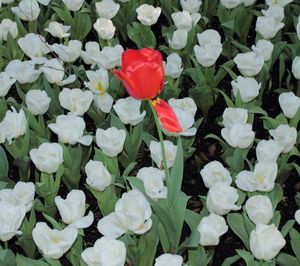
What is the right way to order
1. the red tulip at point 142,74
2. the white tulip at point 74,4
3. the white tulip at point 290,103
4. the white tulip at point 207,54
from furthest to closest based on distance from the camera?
the white tulip at point 74,4 < the white tulip at point 207,54 < the white tulip at point 290,103 < the red tulip at point 142,74

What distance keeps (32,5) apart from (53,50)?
26cm

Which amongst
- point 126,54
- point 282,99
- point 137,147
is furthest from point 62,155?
point 282,99

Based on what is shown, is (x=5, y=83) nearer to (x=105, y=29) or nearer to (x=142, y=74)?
(x=105, y=29)

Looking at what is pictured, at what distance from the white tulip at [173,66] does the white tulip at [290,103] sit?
0.41 metres

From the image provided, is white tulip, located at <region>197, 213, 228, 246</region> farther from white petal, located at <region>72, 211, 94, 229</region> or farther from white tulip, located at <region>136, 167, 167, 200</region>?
white petal, located at <region>72, 211, 94, 229</region>

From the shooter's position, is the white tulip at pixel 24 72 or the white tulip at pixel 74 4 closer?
the white tulip at pixel 24 72

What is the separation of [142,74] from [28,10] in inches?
57.9

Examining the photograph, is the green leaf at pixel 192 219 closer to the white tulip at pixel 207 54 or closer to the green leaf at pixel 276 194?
the green leaf at pixel 276 194

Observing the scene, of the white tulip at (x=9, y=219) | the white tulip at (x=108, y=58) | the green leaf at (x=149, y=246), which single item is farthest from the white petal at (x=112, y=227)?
the white tulip at (x=108, y=58)

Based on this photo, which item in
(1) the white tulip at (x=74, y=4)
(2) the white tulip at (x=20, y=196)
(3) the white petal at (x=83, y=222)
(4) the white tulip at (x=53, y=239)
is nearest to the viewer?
(4) the white tulip at (x=53, y=239)

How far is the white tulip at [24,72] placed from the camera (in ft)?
9.05

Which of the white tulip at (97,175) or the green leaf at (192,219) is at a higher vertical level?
the white tulip at (97,175)

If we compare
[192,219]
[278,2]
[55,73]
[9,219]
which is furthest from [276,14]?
[9,219]

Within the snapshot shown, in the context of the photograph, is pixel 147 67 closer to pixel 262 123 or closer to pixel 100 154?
pixel 100 154
